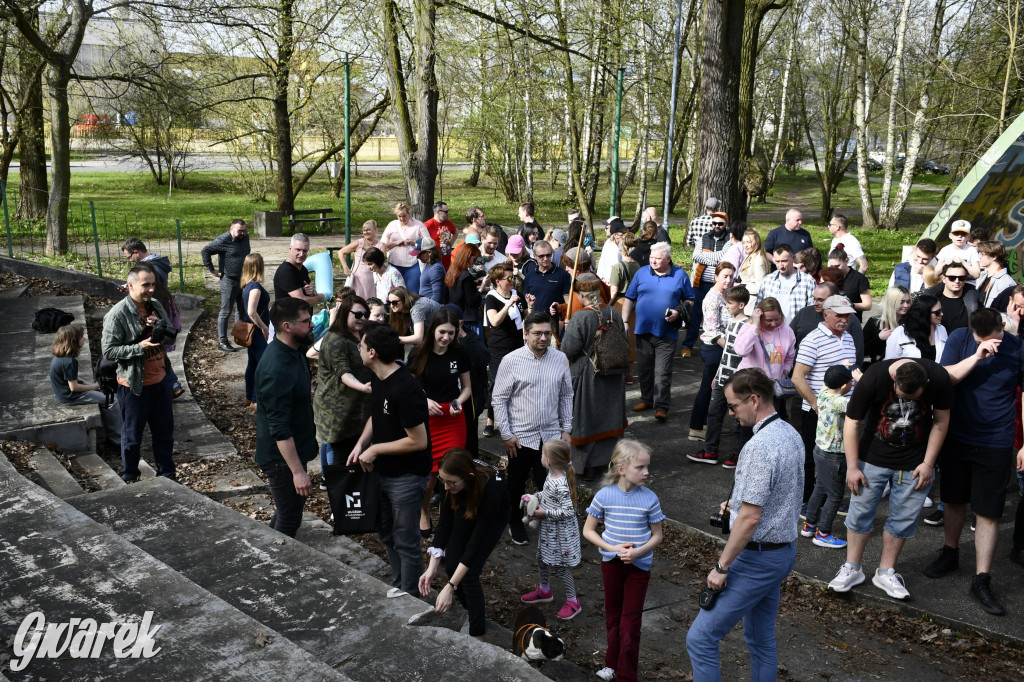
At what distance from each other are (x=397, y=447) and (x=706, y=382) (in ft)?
13.8

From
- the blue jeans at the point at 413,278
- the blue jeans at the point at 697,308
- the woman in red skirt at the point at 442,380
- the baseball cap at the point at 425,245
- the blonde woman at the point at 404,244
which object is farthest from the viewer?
the blue jeans at the point at 697,308

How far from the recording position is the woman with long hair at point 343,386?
6105 mm

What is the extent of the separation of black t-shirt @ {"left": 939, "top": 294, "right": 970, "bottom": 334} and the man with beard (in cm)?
535

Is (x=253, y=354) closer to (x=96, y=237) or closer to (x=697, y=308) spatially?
(x=697, y=308)

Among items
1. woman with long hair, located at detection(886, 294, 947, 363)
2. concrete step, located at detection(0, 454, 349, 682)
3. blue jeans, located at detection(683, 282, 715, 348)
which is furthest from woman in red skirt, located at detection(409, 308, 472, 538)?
blue jeans, located at detection(683, 282, 715, 348)

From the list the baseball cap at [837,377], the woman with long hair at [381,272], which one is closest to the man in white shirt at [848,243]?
the baseball cap at [837,377]

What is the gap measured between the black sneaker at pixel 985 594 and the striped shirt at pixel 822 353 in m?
1.62

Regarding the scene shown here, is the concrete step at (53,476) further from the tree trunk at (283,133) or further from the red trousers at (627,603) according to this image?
the tree trunk at (283,133)

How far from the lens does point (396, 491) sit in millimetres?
5129

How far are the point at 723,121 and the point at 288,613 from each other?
609 inches

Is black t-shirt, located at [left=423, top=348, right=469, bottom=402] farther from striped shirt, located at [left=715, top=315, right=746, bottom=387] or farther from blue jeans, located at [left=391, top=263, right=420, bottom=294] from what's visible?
blue jeans, located at [left=391, top=263, right=420, bottom=294]

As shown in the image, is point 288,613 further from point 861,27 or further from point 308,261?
point 861,27

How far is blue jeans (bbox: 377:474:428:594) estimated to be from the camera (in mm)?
5133

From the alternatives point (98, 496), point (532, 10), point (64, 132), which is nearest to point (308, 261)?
point (98, 496)
